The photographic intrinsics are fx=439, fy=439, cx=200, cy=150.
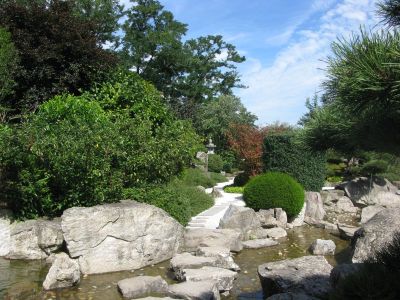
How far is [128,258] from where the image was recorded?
7.36m

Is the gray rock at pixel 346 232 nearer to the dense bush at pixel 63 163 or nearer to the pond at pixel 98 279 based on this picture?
the pond at pixel 98 279

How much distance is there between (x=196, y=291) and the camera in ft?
18.7

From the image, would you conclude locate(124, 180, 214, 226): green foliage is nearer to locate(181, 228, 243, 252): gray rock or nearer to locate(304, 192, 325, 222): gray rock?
locate(181, 228, 243, 252): gray rock

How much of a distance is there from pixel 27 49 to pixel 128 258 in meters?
6.65

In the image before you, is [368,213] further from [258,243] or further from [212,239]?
[212,239]

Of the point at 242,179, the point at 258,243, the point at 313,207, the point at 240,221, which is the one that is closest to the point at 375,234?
the point at 258,243

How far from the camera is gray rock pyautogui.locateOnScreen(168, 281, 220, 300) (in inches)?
220

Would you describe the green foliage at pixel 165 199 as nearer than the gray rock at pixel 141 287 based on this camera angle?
No

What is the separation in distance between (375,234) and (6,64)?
29.1ft

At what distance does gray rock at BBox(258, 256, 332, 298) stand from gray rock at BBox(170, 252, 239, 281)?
929mm

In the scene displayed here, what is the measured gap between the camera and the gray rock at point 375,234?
6803mm

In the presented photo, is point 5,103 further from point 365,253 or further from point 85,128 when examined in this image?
point 365,253

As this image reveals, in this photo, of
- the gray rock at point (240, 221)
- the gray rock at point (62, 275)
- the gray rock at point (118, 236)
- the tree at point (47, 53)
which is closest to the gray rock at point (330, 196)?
the gray rock at point (240, 221)

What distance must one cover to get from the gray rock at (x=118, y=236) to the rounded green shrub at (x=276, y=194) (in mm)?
4748
